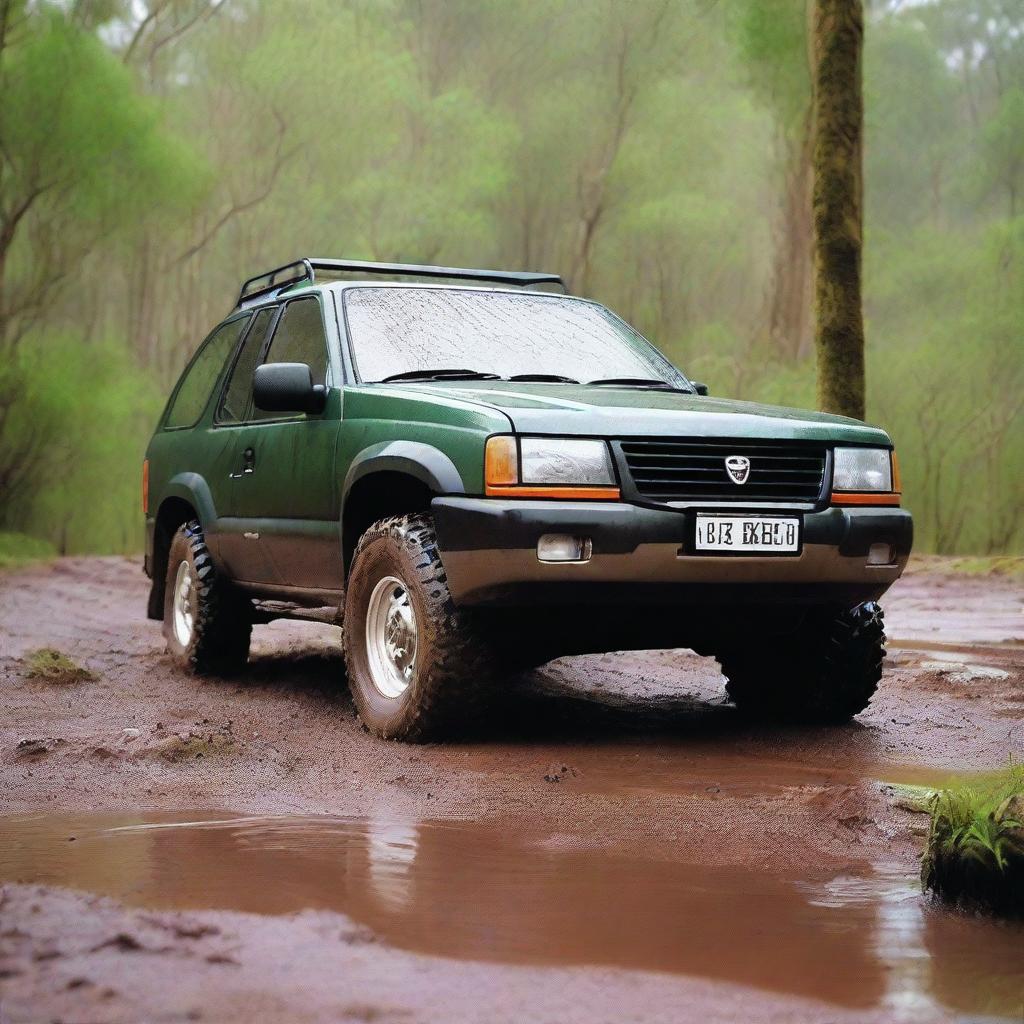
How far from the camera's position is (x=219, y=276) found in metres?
37.2

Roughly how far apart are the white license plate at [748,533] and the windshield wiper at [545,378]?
1.24 m

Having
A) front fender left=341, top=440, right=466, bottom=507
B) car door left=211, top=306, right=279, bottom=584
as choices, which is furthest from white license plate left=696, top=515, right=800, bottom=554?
car door left=211, top=306, right=279, bottom=584

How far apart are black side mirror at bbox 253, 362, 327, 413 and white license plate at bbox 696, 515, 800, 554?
5.74ft

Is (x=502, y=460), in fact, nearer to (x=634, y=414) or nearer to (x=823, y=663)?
(x=634, y=414)

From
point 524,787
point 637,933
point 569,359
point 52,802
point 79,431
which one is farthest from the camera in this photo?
point 79,431

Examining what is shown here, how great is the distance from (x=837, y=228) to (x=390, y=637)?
6313mm

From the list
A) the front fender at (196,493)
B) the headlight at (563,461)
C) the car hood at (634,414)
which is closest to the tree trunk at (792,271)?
the front fender at (196,493)

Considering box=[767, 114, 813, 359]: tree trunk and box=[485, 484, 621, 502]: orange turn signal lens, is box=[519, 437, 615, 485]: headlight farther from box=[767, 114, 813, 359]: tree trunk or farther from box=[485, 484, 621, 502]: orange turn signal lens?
box=[767, 114, 813, 359]: tree trunk

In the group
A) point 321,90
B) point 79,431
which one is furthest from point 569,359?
point 321,90

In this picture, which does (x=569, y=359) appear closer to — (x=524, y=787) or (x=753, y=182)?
(x=524, y=787)

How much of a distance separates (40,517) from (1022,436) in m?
17.3

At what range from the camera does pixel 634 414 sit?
5.06 m

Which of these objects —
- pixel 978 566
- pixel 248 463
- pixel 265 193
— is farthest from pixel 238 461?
pixel 265 193

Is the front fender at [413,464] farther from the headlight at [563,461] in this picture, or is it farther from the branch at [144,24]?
the branch at [144,24]
